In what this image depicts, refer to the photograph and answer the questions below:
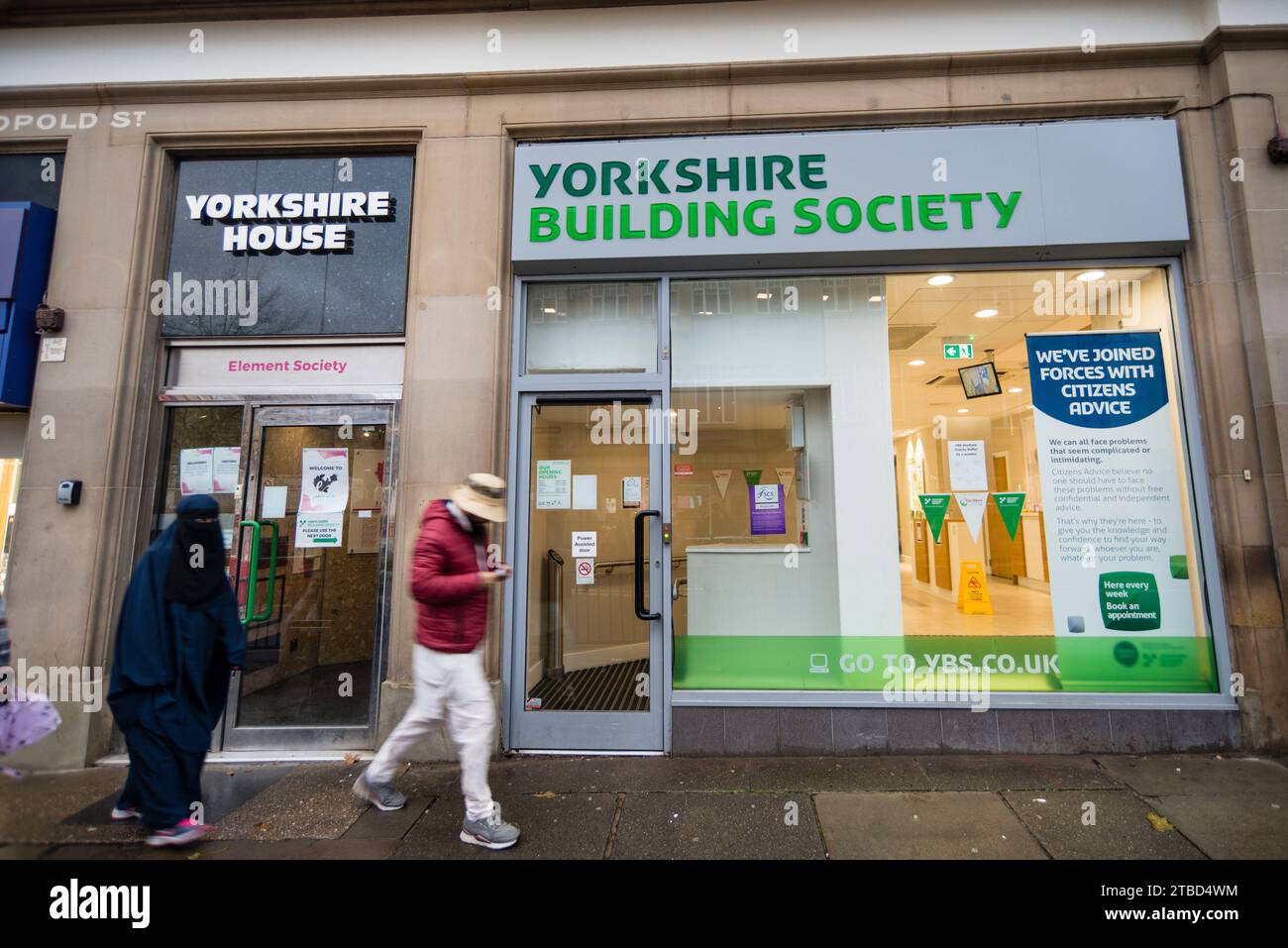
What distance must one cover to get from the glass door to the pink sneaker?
4.28 feet

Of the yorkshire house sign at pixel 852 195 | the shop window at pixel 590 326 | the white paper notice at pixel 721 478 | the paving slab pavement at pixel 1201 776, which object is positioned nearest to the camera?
the paving slab pavement at pixel 1201 776

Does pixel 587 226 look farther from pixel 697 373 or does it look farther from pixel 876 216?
pixel 876 216

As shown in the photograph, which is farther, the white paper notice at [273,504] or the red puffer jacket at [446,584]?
the white paper notice at [273,504]

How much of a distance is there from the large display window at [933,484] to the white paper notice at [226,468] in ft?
11.9

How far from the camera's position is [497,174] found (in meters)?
4.93

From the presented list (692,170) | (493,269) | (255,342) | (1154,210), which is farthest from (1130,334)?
(255,342)

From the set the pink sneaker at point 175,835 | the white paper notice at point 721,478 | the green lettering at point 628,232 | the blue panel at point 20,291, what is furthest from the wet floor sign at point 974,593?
the blue panel at point 20,291

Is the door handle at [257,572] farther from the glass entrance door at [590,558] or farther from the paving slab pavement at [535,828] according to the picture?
the paving slab pavement at [535,828]

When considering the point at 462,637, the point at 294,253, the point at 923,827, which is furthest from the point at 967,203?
the point at 294,253

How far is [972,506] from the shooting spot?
16.4 ft

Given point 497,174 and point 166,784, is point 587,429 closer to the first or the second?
point 497,174

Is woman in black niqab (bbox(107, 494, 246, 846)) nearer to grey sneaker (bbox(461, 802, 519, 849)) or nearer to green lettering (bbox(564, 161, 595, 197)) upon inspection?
grey sneaker (bbox(461, 802, 519, 849))

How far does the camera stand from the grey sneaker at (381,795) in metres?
3.55

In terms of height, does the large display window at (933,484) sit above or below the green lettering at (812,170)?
below
